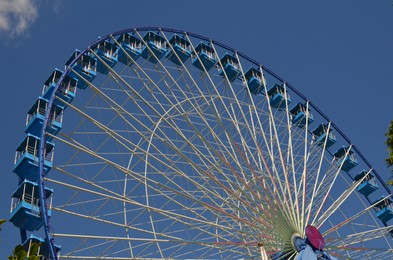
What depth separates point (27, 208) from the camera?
17031 mm

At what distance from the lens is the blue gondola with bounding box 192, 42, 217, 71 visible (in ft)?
82.3

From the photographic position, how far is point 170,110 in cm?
2134

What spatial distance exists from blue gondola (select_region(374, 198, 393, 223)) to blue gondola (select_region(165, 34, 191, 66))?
30.9 ft

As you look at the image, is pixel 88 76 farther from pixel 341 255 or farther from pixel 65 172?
pixel 341 255

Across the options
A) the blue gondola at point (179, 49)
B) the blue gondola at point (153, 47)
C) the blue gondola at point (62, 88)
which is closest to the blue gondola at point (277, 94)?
the blue gondola at point (179, 49)

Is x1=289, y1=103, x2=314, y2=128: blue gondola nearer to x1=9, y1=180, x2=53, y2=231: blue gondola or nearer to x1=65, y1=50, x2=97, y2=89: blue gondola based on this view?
x1=65, y1=50, x2=97, y2=89: blue gondola

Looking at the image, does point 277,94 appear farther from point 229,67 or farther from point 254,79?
point 229,67

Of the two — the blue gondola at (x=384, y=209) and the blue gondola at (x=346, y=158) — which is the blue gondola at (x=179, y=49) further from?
the blue gondola at (x=384, y=209)

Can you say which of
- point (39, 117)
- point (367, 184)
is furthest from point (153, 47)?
point (367, 184)

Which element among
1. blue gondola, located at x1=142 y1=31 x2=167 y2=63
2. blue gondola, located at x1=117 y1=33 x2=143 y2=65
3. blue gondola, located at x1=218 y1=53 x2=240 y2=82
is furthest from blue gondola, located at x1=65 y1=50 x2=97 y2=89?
blue gondola, located at x1=218 y1=53 x2=240 y2=82

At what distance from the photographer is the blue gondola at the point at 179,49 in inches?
970

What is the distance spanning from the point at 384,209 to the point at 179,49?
1022 cm

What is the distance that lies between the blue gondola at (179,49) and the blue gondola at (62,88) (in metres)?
4.82

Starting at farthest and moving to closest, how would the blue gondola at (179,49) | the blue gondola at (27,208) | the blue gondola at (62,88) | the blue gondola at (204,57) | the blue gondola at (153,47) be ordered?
the blue gondola at (204,57), the blue gondola at (179,49), the blue gondola at (153,47), the blue gondola at (62,88), the blue gondola at (27,208)
